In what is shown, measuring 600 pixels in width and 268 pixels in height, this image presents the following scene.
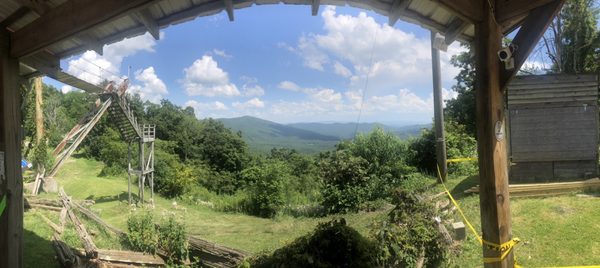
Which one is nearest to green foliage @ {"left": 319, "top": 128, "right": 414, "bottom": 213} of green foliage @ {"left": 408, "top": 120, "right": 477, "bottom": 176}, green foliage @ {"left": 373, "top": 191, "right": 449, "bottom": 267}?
green foliage @ {"left": 408, "top": 120, "right": 477, "bottom": 176}

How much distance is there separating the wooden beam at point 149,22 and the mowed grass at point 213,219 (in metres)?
5.23

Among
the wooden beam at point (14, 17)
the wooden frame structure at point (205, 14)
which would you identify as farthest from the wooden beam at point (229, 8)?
the wooden beam at point (14, 17)

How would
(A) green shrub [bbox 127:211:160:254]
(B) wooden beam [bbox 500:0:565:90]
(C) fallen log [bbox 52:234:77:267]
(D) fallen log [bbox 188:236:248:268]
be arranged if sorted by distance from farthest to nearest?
(A) green shrub [bbox 127:211:160:254] < (D) fallen log [bbox 188:236:248:268] < (C) fallen log [bbox 52:234:77:267] < (B) wooden beam [bbox 500:0:565:90]

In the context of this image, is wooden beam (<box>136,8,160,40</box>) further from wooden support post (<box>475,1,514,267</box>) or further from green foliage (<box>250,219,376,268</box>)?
wooden support post (<box>475,1,514,267</box>)

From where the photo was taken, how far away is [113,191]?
1880 centimetres

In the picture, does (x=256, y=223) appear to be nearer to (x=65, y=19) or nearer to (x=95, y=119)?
(x=95, y=119)

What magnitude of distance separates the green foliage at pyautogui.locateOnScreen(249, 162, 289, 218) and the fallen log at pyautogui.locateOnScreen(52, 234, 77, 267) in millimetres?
8525

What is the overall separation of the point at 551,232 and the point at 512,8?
17.0ft

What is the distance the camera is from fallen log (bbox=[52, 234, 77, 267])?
7.33 meters

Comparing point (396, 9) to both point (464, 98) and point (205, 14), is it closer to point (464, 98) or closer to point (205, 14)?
point (205, 14)

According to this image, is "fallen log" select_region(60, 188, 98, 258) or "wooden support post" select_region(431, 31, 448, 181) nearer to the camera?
"fallen log" select_region(60, 188, 98, 258)

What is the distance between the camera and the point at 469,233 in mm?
7270

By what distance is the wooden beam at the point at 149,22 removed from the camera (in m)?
3.55

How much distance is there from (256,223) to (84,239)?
6.43m
